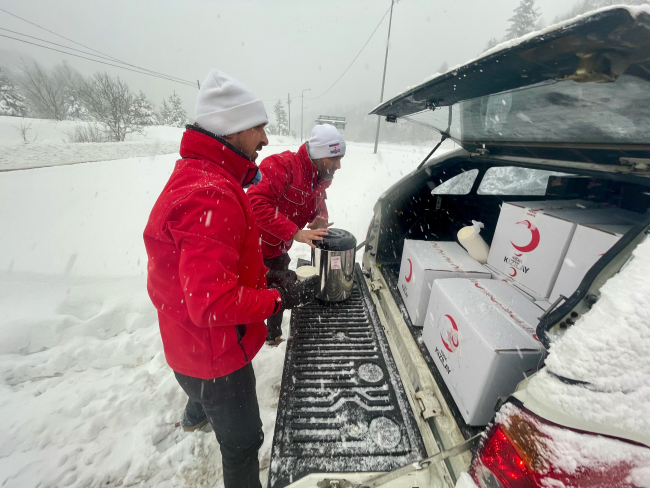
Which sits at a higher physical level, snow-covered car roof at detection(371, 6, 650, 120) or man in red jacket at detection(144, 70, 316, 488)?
snow-covered car roof at detection(371, 6, 650, 120)

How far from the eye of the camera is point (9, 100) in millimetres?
26906

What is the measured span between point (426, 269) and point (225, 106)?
159 cm

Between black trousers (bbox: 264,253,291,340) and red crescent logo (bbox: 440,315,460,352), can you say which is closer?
red crescent logo (bbox: 440,315,460,352)

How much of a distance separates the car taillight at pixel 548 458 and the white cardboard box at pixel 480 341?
40 cm

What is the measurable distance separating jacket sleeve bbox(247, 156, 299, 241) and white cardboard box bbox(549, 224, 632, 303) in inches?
70.9

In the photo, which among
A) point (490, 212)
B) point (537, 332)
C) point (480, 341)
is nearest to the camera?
point (537, 332)

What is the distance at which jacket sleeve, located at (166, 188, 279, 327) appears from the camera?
3.55 feet

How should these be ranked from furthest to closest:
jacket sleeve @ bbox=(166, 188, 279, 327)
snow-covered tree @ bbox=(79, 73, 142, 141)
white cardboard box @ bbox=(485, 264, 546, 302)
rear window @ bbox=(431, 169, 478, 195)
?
snow-covered tree @ bbox=(79, 73, 142, 141) → rear window @ bbox=(431, 169, 478, 195) → white cardboard box @ bbox=(485, 264, 546, 302) → jacket sleeve @ bbox=(166, 188, 279, 327)

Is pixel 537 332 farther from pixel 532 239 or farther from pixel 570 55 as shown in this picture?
pixel 532 239

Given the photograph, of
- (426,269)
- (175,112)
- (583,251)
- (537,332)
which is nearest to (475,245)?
(426,269)

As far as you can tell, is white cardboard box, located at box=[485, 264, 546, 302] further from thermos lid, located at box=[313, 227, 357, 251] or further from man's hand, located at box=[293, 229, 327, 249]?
man's hand, located at box=[293, 229, 327, 249]

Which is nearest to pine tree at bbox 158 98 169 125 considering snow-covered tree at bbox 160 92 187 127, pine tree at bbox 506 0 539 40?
snow-covered tree at bbox 160 92 187 127

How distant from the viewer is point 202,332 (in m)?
1.32

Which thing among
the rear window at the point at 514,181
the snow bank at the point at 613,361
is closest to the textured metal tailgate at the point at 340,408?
the snow bank at the point at 613,361
